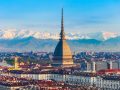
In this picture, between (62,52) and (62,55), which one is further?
(62,52)

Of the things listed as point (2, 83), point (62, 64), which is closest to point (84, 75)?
point (2, 83)

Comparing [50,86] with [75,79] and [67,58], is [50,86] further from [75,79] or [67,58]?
[67,58]

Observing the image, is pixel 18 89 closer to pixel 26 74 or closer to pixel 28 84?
pixel 28 84

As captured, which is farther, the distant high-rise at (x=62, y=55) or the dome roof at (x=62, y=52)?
the dome roof at (x=62, y=52)

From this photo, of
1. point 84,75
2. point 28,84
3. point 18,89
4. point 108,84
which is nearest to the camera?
point 18,89

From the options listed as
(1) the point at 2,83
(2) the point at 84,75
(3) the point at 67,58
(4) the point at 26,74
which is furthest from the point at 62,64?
(1) the point at 2,83

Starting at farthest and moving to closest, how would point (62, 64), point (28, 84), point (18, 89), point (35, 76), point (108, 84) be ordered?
1. point (62, 64)
2. point (35, 76)
3. point (108, 84)
4. point (28, 84)
5. point (18, 89)

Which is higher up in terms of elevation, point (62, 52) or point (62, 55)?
point (62, 52)

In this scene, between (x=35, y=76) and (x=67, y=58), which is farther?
(x=67, y=58)

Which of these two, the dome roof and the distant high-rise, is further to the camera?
the dome roof
